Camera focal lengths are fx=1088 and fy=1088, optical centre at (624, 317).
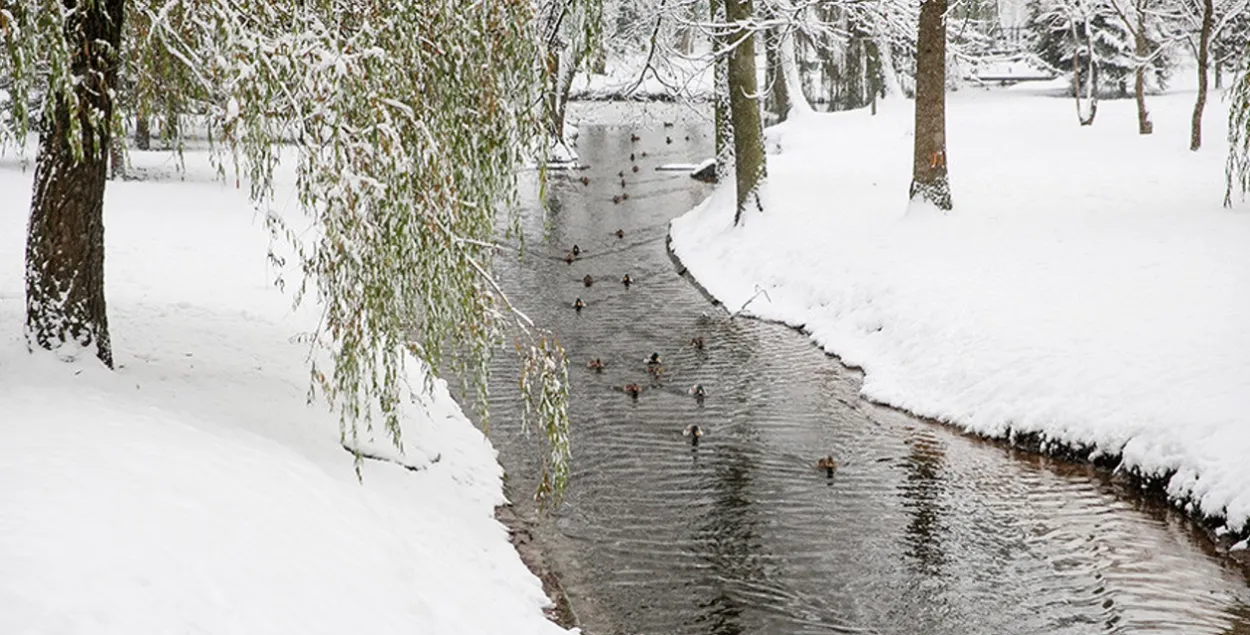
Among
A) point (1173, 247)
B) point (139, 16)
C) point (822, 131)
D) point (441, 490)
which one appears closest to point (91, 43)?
point (139, 16)

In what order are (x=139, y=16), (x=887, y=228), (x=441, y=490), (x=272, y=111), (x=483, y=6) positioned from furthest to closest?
(x=887, y=228)
(x=441, y=490)
(x=139, y=16)
(x=483, y=6)
(x=272, y=111)

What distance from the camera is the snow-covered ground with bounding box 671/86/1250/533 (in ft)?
33.8

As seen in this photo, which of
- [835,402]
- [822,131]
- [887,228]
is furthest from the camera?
[822,131]

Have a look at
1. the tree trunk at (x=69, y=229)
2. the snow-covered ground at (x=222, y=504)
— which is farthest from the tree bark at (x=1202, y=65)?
the tree trunk at (x=69, y=229)

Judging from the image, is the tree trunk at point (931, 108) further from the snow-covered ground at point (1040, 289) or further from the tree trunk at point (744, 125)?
the tree trunk at point (744, 125)

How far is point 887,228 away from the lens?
1758 centimetres

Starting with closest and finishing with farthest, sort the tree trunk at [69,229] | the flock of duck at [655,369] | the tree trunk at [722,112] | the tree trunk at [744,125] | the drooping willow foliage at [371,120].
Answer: the drooping willow foliage at [371,120] < the tree trunk at [69,229] < the flock of duck at [655,369] < the tree trunk at [744,125] < the tree trunk at [722,112]

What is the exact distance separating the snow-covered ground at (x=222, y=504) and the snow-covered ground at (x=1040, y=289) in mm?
5691

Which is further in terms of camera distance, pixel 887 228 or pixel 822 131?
pixel 822 131

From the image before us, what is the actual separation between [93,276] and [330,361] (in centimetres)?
351

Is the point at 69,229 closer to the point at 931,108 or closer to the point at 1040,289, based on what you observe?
the point at 1040,289

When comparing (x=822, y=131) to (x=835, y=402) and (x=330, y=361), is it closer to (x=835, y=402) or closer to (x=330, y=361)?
(x=835, y=402)

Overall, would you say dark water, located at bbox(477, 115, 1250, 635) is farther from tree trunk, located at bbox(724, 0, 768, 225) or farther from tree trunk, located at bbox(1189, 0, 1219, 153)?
tree trunk, located at bbox(1189, 0, 1219, 153)

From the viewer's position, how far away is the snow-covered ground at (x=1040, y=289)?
10312mm
